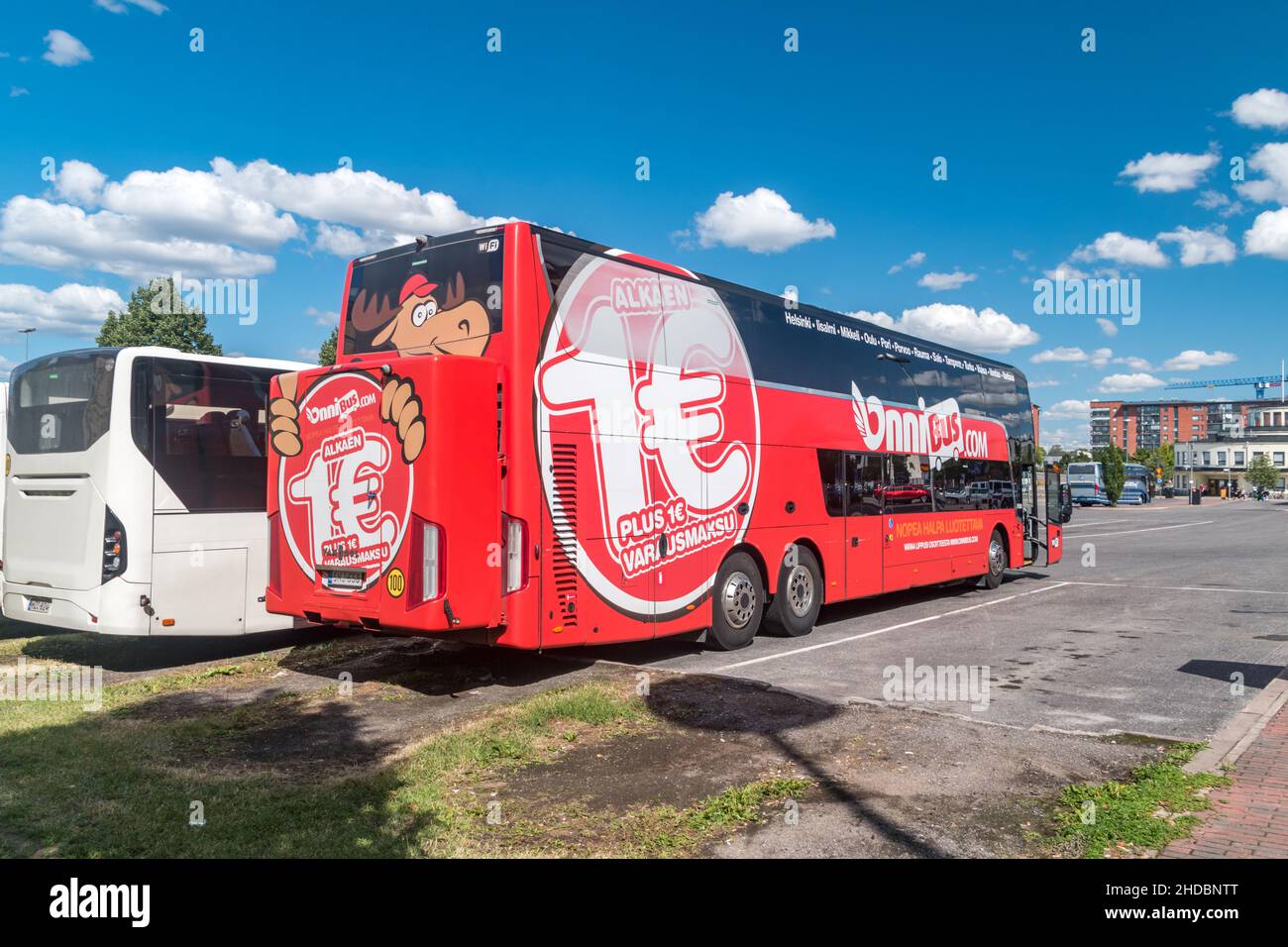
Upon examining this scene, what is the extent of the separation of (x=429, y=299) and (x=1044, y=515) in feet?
46.9

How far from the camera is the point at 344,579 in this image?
800 cm

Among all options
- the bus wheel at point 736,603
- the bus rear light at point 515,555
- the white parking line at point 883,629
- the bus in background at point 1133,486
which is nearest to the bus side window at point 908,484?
the white parking line at point 883,629

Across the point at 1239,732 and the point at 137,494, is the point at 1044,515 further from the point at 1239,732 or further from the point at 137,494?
the point at 137,494

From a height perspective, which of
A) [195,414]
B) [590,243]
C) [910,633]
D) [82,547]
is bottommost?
[910,633]

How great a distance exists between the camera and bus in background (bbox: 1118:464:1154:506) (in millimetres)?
74688

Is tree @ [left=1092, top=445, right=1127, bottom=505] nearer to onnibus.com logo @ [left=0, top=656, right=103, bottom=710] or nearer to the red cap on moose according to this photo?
the red cap on moose

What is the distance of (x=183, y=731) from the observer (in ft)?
22.8

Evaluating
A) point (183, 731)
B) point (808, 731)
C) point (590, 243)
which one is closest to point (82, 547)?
point (183, 731)

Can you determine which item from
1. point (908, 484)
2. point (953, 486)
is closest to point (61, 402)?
point (908, 484)

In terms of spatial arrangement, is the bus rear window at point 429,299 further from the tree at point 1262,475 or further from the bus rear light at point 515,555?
the tree at point 1262,475

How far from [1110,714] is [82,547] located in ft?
31.4
